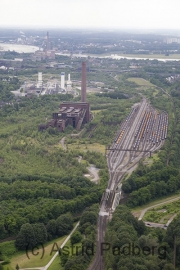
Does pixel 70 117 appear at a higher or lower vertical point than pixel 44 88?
higher

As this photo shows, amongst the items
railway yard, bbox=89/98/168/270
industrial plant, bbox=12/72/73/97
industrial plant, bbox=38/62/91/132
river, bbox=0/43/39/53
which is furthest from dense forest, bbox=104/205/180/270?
river, bbox=0/43/39/53

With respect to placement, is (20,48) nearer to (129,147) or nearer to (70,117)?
(70,117)

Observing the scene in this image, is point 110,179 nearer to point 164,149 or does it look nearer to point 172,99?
point 164,149

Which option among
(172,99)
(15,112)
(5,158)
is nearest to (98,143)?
(5,158)

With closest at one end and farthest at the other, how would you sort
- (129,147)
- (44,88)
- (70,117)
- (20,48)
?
(129,147) → (70,117) → (44,88) → (20,48)

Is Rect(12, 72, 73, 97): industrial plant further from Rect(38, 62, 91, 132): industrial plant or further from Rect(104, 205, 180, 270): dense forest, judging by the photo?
Rect(104, 205, 180, 270): dense forest

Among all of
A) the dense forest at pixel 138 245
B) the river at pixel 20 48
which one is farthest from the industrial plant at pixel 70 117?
the river at pixel 20 48

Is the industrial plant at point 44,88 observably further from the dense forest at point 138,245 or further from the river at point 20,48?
the river at point 20,48

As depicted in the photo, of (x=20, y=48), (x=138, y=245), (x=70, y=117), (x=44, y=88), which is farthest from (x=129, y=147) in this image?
(x=20, y=48)
